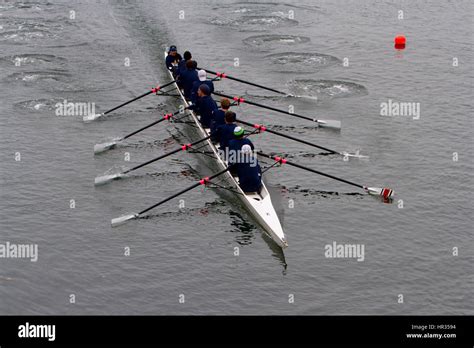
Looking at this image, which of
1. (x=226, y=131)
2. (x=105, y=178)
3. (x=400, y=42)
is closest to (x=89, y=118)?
(x=105, y=178)

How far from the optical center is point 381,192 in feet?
A: 106

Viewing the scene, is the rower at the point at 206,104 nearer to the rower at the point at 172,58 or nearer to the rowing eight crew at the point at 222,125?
the rowing eight crew at the point at 222,125

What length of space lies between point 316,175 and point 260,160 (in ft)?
9.37

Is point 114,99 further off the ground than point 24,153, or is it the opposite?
point 114,99

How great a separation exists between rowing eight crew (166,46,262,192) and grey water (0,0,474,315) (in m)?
1.69

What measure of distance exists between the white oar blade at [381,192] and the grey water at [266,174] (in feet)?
1.11

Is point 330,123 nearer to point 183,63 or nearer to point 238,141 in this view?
point 183,63

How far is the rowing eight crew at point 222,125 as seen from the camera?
101ft

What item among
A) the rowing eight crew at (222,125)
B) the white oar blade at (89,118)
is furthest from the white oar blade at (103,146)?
the rowing eight crew at (222,125)

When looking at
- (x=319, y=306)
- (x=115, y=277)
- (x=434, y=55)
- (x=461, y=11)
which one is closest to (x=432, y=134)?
(x=434, y=55)

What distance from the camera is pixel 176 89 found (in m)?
44.2

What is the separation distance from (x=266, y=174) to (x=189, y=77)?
882 cm
